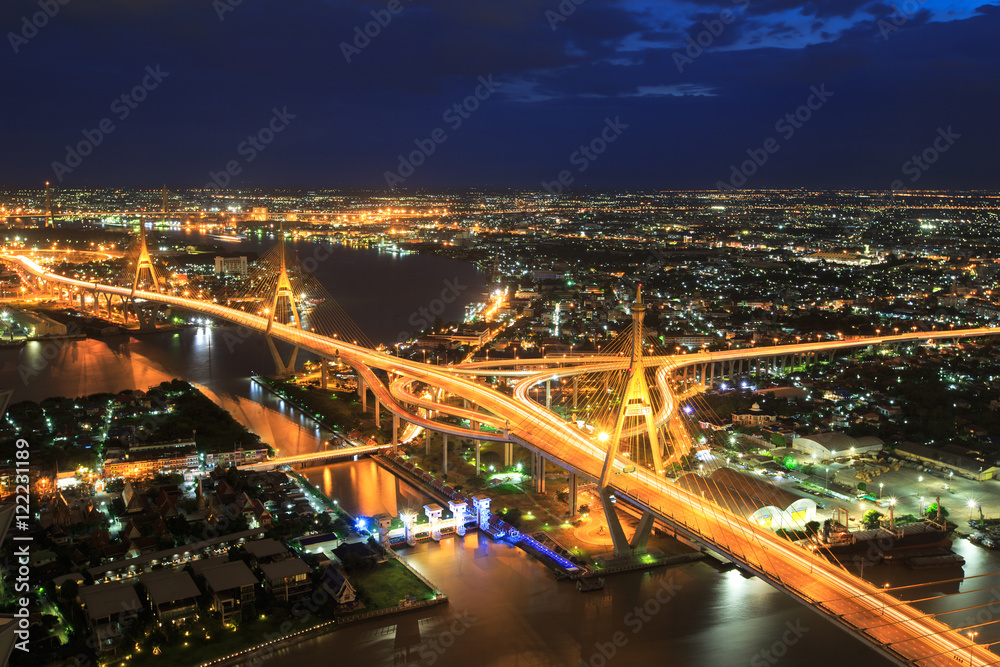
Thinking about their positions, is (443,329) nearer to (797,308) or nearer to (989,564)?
(797,308)

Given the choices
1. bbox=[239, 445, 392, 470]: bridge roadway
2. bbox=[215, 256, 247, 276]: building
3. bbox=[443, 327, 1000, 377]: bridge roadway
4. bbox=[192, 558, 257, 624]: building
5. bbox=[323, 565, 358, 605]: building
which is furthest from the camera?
bbox=[215, 256, 247, 276]: building

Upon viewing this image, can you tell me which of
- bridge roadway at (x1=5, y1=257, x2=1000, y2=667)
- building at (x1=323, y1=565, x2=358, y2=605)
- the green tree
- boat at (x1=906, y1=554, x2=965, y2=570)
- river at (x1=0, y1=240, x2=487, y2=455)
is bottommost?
boat at (x1=906, y1=554, x2=965, y2=570)

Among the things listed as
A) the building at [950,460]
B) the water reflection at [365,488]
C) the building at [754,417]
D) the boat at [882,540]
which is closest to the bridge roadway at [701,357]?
the building at [754,417]

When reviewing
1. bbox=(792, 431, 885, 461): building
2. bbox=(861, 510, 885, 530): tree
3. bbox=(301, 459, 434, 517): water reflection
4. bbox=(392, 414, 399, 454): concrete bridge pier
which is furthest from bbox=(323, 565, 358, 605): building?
bbox=(792, 431, 885, 461): building

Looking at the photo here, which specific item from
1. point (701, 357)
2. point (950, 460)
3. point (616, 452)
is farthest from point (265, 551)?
point (701, 357)

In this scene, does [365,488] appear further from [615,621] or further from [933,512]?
[933,512]

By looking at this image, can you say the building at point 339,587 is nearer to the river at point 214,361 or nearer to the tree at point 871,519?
the river at point 214,361

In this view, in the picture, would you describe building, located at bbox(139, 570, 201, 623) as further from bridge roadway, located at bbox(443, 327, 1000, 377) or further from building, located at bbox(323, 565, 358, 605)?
bridge roadway, located at bbox(443, 327, 1000, 377)
